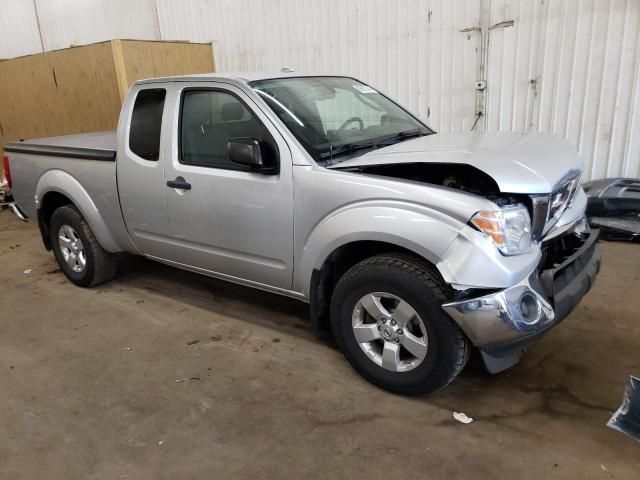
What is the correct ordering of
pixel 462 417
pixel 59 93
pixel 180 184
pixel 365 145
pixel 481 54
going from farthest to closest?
pixel 59 93, pixel 481 54, pixel 180 184, pixel 365 145, pixel 462 417

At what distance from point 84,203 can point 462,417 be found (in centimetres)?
322

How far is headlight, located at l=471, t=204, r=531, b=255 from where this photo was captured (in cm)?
227

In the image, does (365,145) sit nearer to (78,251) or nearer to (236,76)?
(236,76)

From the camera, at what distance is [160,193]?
11.3 ft

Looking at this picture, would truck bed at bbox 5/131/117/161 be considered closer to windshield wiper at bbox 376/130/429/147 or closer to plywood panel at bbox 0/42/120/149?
windshield wiper at bbox 376/130/429/147

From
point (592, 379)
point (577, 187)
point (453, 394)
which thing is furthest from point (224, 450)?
point (577, 187)

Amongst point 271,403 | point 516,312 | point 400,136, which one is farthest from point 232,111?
point 516,312

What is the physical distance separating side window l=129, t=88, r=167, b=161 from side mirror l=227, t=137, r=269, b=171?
2.98 ft

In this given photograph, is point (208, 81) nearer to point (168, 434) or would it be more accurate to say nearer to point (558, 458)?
point (168, 434)

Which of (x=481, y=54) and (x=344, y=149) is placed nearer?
(x=344, y=149)

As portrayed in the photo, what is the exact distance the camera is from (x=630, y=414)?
2334 millimetres

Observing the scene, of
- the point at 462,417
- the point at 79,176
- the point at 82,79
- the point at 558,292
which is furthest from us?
the point at 82,79

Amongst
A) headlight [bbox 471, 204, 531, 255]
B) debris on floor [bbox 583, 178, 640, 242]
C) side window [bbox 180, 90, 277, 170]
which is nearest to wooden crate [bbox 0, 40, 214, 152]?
side window [bbox 180, 90, 277, 170]

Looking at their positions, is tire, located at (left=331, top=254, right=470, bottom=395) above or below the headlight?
below
